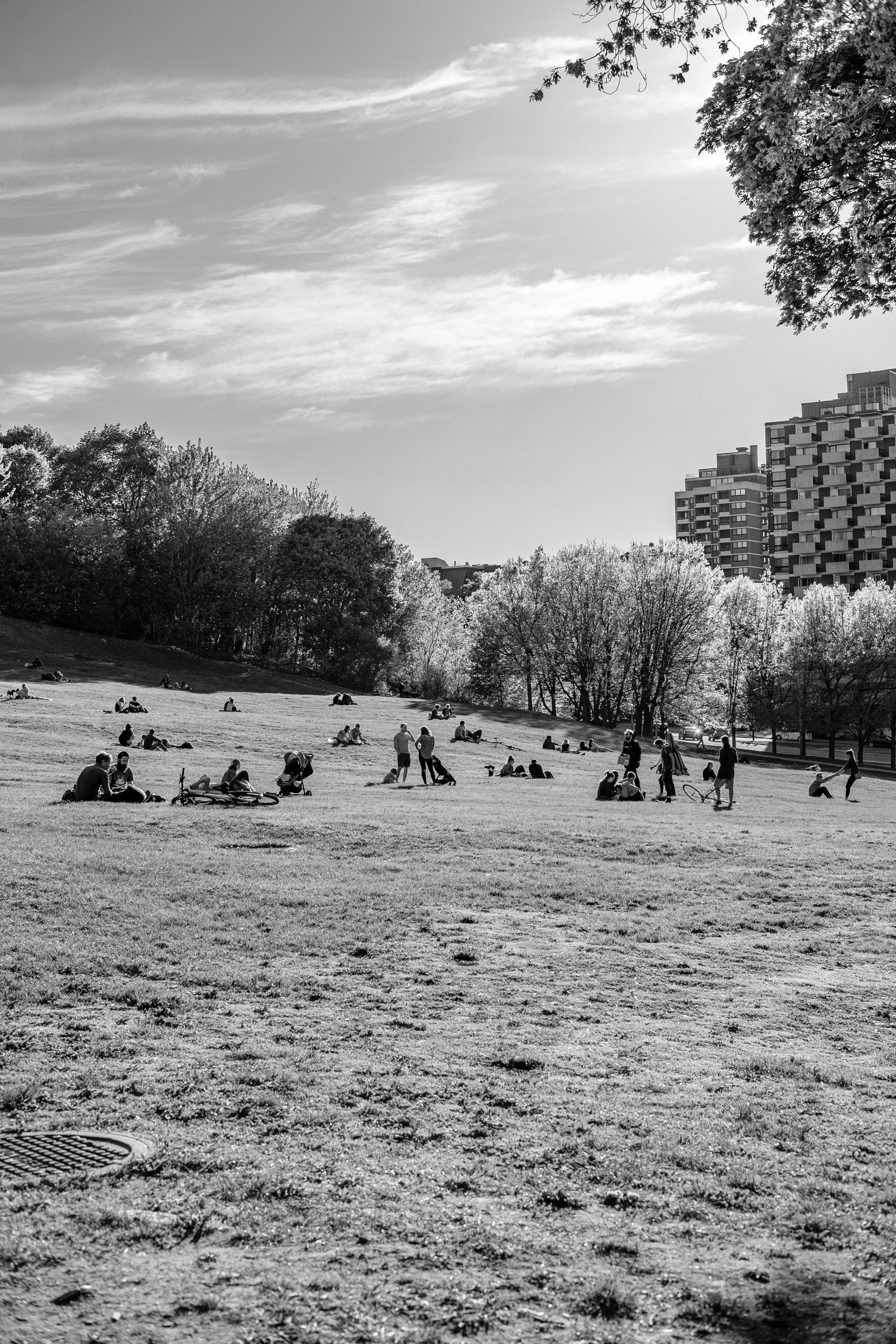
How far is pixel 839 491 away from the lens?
167875 mm

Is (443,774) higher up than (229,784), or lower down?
lower down

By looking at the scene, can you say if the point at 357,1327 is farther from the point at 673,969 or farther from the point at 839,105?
the point at 839,105

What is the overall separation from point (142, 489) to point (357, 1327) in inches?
4223

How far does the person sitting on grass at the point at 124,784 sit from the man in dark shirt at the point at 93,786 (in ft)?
0.87

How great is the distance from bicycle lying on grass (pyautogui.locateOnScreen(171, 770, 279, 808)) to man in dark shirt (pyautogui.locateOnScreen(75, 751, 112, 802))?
1.50 m

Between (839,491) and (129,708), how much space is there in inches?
5640

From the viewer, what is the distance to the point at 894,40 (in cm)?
987

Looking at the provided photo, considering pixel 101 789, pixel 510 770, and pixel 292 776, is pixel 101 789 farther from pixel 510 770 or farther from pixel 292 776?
pixel 510 770

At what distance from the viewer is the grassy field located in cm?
504

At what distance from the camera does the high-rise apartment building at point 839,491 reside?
164 metres

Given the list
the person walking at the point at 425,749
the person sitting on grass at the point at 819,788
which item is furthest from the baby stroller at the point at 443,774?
the person sitting on grass at the point at 819,788

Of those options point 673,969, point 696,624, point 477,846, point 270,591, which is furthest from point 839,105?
point 270,591

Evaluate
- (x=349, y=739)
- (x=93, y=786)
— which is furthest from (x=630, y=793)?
(x=349, y=739)

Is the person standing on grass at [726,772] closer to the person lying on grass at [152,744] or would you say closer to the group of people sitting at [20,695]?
the person lying on grass at [152,744]
